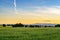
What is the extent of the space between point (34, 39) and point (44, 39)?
1.47m

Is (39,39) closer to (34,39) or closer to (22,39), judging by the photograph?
(34,39)

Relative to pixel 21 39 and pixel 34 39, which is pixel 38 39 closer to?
pixel 34 39

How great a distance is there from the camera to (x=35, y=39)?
2158 centimetres

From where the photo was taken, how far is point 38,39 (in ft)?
71.1

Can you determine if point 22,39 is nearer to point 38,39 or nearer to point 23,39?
point 23,39

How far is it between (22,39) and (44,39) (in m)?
3.15

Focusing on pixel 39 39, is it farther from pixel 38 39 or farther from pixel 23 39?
pixel 23 39

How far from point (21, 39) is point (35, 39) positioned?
196cm

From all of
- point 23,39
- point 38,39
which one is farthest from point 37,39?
point 23,39

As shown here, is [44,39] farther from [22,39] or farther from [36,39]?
[22,39]

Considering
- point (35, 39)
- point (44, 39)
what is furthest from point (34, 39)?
point (44, 39)

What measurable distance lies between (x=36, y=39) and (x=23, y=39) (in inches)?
71.7

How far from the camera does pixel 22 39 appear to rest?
69.8 ft

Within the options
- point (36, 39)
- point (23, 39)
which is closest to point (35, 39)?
point (36, 39)
